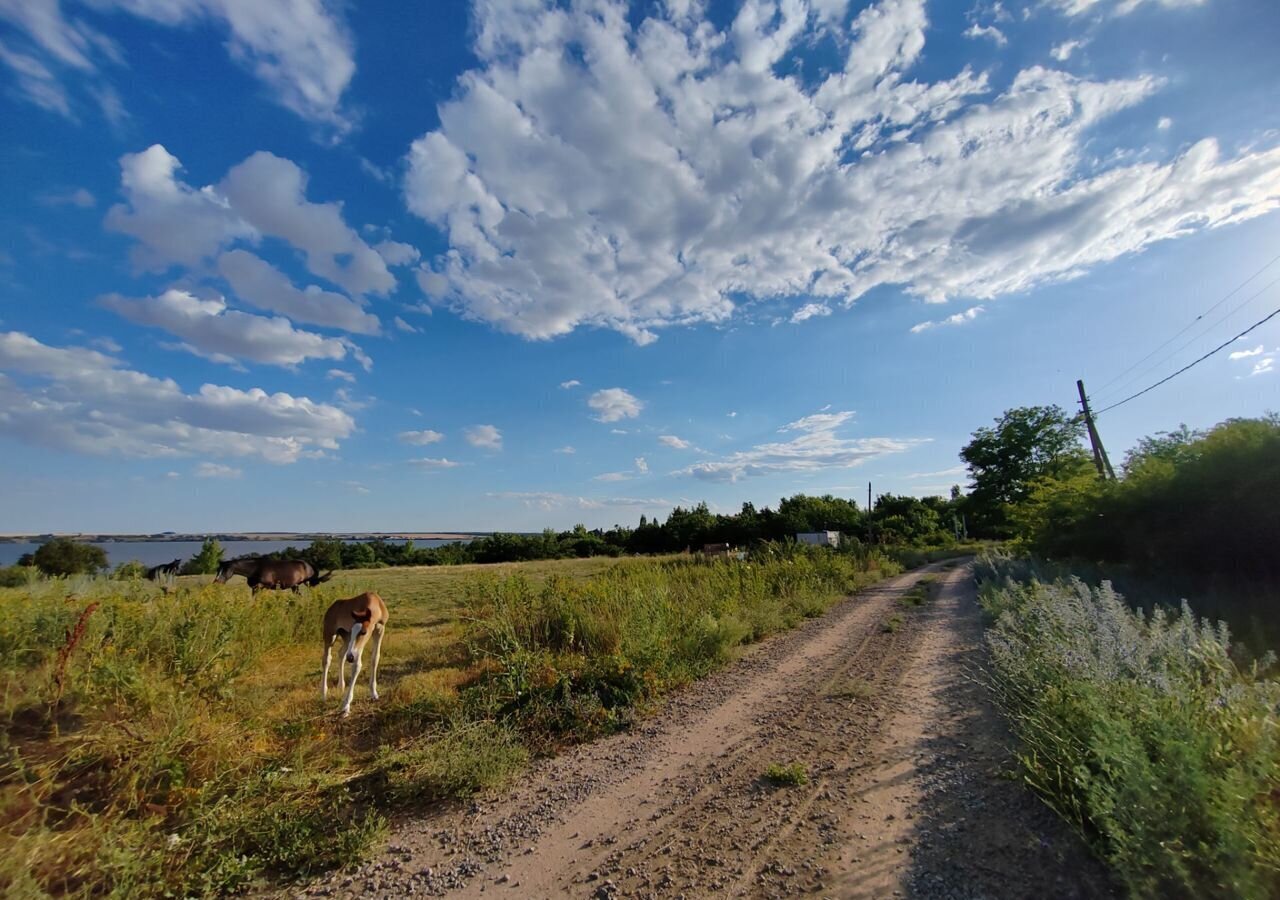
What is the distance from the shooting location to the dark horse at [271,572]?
12562 mm

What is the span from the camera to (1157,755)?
10.5 feet

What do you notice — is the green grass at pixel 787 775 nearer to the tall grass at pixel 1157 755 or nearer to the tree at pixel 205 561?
the tall grass at pixel 1157 755

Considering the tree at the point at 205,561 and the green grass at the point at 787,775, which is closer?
the green grass at the point at 787,775

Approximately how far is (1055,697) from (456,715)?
17.7 feet

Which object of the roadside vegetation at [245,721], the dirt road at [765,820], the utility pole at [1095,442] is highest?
the utility pole at [1095,442]

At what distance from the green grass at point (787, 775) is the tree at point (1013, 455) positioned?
3705 centimetres

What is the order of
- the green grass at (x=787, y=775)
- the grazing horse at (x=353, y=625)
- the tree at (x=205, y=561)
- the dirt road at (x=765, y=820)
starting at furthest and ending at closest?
the tree at (x=205, y=561)
the grazing horse at (x=353, y=625)
the green grass at (x=787, y=775)
the dirt road at (x=765, y=820)

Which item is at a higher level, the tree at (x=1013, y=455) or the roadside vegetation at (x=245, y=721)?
the tree at (x=1013, y=455)

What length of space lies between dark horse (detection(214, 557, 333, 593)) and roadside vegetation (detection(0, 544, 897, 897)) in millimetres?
4345

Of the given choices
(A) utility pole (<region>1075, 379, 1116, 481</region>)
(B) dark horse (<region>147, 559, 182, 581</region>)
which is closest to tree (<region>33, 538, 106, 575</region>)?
(B) dark horse (<region>147, 559, 182, 581</region>)

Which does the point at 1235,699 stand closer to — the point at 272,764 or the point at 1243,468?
the point at 272,764

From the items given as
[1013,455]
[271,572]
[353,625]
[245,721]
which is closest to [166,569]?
[271,572]

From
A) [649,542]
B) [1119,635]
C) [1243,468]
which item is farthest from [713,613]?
[649,542]

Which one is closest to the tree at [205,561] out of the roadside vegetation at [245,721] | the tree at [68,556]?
the tree at [68,556]
